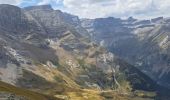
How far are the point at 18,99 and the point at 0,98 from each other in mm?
7882

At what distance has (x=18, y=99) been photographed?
168 meters

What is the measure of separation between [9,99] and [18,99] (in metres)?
4.18

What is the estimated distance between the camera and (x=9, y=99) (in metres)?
165

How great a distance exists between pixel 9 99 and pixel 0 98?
148 inches

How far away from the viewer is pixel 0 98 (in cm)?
16300
